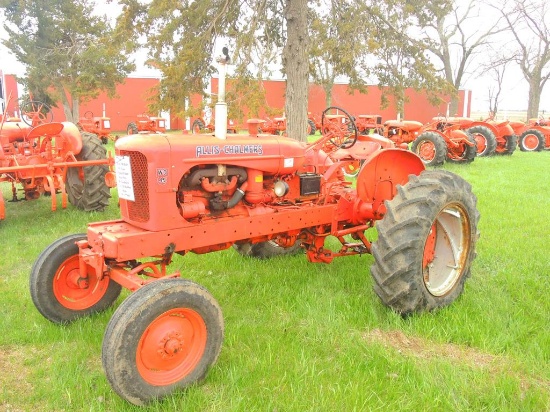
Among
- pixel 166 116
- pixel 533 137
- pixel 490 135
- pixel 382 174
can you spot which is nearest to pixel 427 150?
pixel 490 135

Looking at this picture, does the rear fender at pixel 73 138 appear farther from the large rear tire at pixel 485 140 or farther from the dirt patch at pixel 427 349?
the large rear tire at pixel 485 140

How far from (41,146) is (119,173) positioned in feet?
14.9

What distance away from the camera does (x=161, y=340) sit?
2674 mm

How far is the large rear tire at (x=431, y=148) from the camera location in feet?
37.9

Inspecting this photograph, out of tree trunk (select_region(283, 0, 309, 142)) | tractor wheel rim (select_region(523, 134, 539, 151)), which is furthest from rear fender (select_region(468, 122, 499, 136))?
tree trunk (select_region(283, 0, 309, 142))

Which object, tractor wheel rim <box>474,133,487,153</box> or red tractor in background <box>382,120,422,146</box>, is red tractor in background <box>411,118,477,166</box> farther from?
tractor wheel rim <box>474,133,487,153</box>

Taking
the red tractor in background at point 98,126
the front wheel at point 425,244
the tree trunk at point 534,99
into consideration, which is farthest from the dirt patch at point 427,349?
the tree trunk at point 534,99

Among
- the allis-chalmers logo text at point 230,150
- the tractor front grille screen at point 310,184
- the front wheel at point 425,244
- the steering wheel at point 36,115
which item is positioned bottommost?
the front wheel at point 425,244

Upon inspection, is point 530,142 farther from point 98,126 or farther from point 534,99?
point 98,126

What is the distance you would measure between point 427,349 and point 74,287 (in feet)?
8.40

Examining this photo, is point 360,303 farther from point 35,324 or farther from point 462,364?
point 35,324

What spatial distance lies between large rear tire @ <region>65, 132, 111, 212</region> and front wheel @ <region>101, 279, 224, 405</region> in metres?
4.41

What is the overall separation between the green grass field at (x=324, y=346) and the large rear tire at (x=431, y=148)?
6896mm

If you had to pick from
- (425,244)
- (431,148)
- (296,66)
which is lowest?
(425,244)
